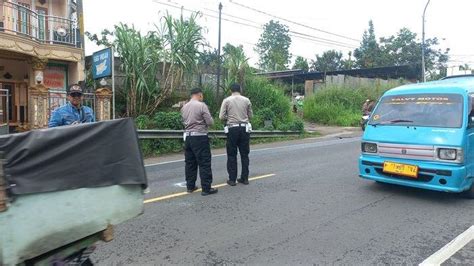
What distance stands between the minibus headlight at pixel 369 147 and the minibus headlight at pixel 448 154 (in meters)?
1.02

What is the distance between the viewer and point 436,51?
172ft

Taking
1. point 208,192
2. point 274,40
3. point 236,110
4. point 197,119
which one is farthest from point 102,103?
point 274,40

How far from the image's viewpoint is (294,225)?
5.07 metres

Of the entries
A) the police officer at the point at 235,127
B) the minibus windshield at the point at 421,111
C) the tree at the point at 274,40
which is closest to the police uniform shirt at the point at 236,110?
the police officer at the point at 235,127

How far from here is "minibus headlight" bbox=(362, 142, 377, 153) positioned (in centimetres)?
672

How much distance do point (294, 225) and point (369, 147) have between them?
2480mm

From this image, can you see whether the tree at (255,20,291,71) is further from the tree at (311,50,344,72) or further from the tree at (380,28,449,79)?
the tree at (380,28,449,79)

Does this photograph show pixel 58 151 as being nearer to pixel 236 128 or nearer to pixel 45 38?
pixel 236 128

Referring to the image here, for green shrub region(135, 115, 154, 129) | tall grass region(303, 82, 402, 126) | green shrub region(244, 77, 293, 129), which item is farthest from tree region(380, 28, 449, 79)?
green shrub region(135, 115, 154, 129)

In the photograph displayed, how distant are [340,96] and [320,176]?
64.4ft

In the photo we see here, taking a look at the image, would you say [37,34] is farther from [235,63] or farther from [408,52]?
[408,52]

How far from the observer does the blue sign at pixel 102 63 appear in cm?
1301

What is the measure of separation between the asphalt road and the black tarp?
54.4 inches

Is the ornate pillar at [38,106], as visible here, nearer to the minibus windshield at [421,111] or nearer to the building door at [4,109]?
the building door at [4,109]
